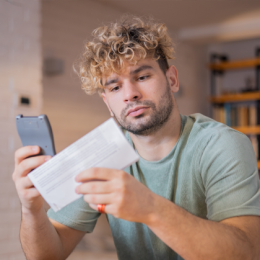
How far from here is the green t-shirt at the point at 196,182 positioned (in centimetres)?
91

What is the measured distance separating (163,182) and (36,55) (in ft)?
5.80

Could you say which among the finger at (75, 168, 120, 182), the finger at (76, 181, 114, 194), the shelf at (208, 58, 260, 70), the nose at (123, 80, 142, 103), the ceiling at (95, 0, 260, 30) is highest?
the ceiling at (95, 0, 260, 30)

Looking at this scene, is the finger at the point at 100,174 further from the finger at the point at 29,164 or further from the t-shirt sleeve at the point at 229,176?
the t-shirt sleeve at the point at 229,176

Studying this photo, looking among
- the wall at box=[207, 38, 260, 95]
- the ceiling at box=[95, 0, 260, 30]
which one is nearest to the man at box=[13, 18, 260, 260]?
the ceiling at box=[95, 0, 260, 30]

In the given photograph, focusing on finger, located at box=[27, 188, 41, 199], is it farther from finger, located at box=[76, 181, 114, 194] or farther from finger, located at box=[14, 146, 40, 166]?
finger, located at box=[76, 181, 114, 194]

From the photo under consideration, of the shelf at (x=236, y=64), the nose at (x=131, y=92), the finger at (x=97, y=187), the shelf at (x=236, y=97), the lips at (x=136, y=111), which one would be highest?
the shelf at (x=236, y=64)

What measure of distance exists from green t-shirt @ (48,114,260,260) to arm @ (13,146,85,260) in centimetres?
6

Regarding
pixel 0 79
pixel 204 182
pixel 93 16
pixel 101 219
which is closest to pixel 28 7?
pixel 0 79

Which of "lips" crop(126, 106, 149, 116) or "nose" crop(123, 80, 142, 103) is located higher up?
"nose" crop(123, 80, 142, 103)

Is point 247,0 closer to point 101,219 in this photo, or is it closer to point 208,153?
point 101,219

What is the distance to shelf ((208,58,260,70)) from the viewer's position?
15.0 ft

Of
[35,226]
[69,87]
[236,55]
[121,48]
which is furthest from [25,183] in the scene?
[236,55]

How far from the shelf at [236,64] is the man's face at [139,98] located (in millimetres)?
3739

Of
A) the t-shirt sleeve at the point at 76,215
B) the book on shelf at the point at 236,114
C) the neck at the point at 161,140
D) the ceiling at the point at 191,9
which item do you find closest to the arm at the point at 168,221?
the neck at the point at 161,140
